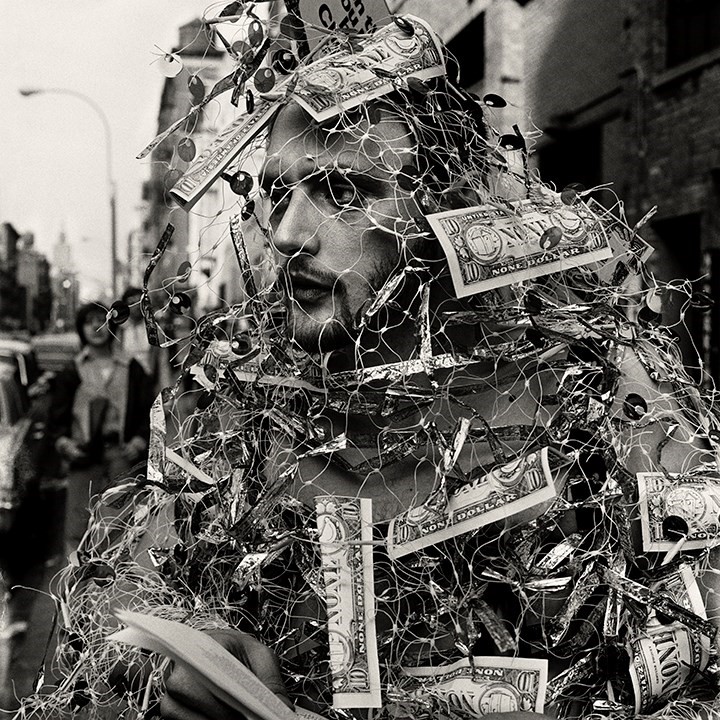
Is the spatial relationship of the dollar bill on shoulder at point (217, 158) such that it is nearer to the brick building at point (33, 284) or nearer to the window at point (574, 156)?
the brick building at point (33, 284)

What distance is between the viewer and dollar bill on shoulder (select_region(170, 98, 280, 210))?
1691 mm

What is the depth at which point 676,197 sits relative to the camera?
6863 mm

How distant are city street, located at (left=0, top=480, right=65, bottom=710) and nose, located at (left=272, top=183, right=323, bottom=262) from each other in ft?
8.08

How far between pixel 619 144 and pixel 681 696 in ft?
23.3

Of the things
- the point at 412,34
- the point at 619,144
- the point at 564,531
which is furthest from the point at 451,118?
the point at 619,144

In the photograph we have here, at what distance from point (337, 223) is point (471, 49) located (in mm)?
10605

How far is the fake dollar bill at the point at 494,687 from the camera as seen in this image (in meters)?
1.42

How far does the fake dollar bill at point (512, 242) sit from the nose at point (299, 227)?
20 cm

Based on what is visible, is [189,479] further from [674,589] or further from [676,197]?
[676,197]

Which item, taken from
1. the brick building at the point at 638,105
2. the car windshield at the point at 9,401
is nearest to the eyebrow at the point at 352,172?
the brick building at the point at 638,105

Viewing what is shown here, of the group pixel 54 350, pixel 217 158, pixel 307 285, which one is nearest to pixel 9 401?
pixel 54 350

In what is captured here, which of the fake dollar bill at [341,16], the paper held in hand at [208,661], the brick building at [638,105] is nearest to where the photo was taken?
the paper held in hand at [208,661]

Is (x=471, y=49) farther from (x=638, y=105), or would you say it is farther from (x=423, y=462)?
(x=423, y=462)

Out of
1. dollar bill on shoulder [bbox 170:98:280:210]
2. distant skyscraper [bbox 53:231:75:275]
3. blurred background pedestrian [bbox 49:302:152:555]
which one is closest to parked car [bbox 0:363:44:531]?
blurred background pedestrian [bbox 49:302:152:555]
